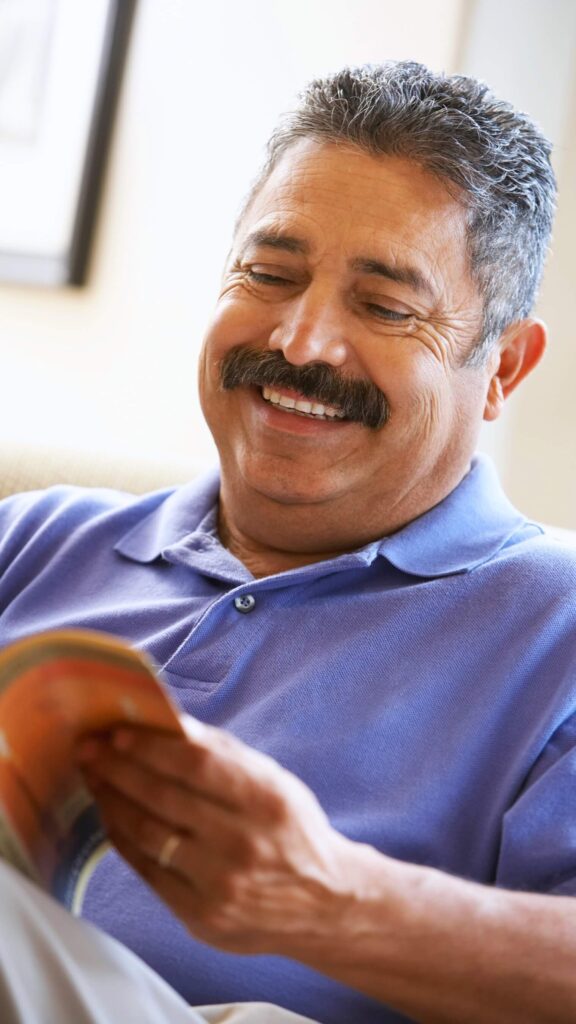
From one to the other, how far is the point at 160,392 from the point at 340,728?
1426mm

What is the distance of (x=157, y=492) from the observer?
5.76ft

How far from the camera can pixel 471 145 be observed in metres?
1.49

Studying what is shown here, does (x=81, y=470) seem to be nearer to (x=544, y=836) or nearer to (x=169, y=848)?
(x=544, y=836)

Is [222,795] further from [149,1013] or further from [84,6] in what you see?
[84,6]

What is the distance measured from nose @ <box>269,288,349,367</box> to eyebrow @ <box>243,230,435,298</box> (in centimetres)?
5

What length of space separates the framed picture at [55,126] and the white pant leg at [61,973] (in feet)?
6.15

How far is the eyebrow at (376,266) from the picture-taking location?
4.81ft

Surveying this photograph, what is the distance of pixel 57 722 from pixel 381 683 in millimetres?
523

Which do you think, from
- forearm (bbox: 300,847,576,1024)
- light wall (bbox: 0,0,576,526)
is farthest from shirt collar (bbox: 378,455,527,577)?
light wall (bbox: 0,0,576,526)

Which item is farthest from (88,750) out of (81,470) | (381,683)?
(81,470)

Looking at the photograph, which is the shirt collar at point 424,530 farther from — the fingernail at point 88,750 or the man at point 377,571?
the fingernail at point 88,750

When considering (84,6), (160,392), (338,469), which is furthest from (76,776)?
(84,6)

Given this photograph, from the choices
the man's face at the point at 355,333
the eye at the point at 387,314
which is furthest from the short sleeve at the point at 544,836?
the eye at the point at 387,314

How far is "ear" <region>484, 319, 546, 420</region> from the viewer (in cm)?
161
